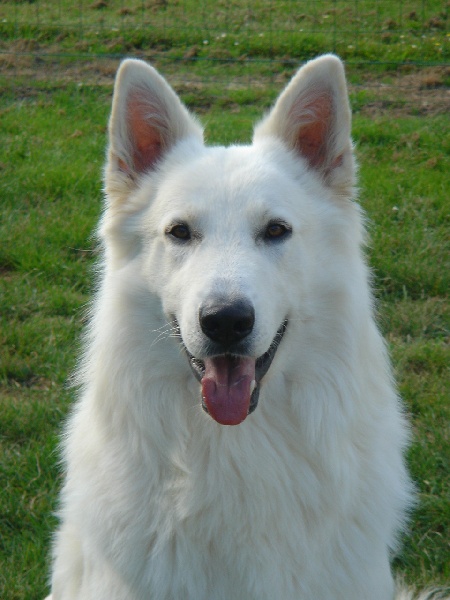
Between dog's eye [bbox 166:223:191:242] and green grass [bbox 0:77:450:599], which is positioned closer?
dog's eye [bbox 166:223:191:242]

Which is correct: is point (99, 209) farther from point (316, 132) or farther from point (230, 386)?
point (230, 386)

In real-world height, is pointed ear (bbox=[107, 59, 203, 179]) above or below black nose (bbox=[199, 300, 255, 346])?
above

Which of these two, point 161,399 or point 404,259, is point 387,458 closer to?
point 161,399

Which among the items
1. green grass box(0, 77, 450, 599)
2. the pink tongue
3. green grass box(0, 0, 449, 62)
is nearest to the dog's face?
the pink tongue

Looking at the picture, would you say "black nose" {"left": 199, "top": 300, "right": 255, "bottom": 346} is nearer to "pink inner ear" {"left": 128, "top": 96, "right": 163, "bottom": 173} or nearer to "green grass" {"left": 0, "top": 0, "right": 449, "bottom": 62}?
"pink inner ear" {"left": 128, "top": 96, "right": 163, "bottom": 173}

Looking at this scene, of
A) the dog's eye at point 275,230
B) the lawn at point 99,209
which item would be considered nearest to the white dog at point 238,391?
the dog's eye at point 275,230

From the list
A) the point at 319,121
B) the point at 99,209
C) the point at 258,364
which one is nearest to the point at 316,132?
the point at 319,121

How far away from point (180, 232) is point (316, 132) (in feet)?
2.35

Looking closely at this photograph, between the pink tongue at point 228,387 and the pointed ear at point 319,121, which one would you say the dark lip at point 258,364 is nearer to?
the pink tongue at point 228,387

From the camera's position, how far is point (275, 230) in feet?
10.0

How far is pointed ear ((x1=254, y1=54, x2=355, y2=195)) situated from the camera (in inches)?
123

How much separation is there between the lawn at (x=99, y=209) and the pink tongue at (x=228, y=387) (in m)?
1.39

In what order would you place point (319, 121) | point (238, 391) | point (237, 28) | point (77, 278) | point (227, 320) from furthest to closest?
point (237, 28) → point (77, 278) → point (319, 121) → point (238, 391) → point (227, 320)

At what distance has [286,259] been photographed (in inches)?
120
